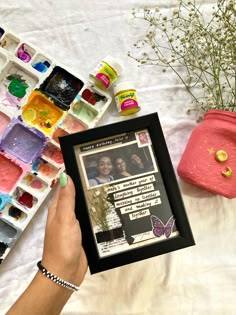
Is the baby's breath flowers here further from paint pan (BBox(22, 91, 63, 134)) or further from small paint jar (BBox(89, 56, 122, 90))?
paint pan (BBox(22, 91, 63, 134))

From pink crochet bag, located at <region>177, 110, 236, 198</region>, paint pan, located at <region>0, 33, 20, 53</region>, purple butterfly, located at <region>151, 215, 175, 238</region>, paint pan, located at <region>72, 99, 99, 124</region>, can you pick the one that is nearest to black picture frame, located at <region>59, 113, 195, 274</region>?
purple butterfly, located at <region>151, 215, 175, 238</region>

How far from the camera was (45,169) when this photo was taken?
89cm

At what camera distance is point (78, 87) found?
2.96 ft

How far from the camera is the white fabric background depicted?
0.86 meters

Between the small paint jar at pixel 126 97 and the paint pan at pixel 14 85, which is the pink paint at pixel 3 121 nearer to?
the paint pan at pixel 14 85

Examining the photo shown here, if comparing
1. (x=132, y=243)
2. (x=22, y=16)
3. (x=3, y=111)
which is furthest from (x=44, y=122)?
(x=132, y=243)

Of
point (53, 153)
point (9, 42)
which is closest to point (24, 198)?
point (53, 153)

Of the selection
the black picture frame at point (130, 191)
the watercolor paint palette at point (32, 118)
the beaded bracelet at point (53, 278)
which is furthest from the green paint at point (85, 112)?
the beaded bracelet at point (53, 278)

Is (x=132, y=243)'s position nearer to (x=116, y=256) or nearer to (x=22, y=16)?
(x=116, y=256)

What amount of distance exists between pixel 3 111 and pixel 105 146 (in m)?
0.28

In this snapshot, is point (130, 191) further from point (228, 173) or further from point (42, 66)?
point (42, 66)

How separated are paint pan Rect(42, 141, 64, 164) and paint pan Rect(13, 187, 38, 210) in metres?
0.08

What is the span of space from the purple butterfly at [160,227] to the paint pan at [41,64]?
1.29 ft

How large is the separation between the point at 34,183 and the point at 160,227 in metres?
0.30
